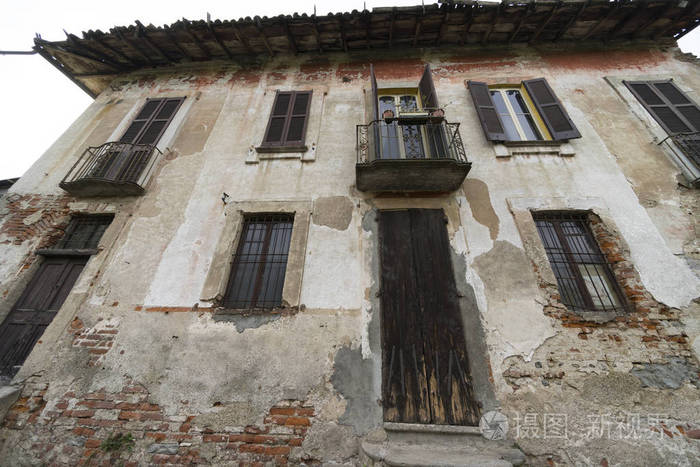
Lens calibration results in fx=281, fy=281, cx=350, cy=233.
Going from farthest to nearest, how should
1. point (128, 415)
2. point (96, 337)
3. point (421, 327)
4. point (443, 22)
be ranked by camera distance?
point (443, 22) → point (96, 337) → point (421, 327) → point (128, 415)

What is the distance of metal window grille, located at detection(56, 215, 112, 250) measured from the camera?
17.0 feet

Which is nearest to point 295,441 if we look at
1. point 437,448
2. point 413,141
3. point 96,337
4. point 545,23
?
point 437,448

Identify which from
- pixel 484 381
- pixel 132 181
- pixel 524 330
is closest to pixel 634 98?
pixel 524 330

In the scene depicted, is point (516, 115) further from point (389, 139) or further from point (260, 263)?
point (260, 263)

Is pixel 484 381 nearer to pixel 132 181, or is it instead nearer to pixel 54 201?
pixel 132 181

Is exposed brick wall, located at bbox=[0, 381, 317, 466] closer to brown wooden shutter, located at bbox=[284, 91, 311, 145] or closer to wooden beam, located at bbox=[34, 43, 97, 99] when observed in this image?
brown wooden shutter, located at bbox=[284, 91, 311, 145]

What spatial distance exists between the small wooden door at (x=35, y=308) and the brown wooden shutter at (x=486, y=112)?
793 centimetres

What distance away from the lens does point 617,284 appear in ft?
13.8

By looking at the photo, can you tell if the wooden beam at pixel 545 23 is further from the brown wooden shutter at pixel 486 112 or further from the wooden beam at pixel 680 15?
the wooden beam at pixel 680 15

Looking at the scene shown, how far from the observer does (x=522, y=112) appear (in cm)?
637

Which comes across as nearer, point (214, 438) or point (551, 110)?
point (214, 438)

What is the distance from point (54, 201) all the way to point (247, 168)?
379cm

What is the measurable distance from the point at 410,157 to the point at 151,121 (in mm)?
6007

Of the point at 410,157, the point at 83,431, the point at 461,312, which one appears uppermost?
the point at 410,157
